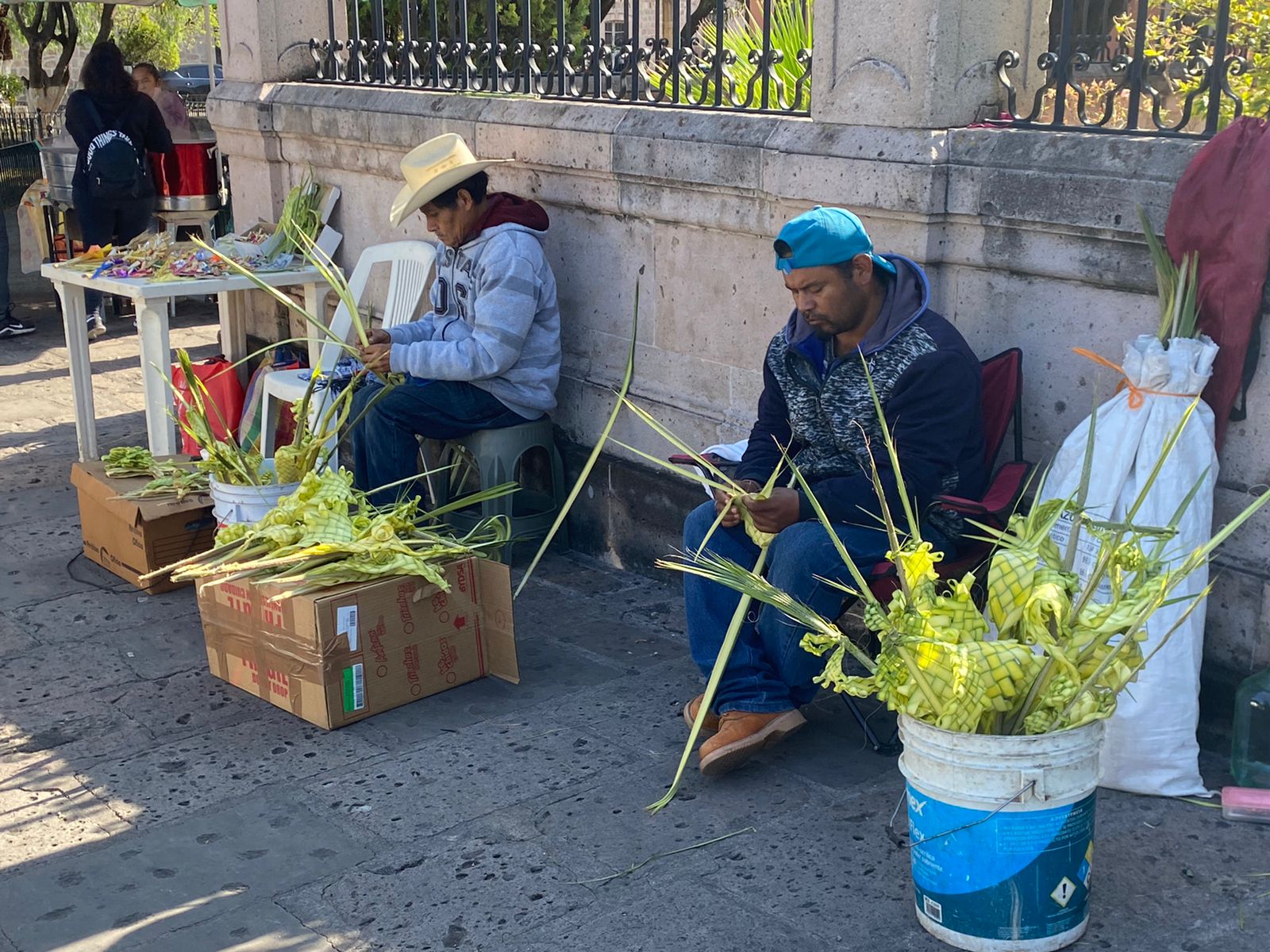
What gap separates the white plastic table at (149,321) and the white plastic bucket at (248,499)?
0.82 m

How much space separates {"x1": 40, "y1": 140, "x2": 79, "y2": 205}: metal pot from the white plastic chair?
4.92m

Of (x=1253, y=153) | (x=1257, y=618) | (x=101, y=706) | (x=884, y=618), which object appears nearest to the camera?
(x=884, y=618)

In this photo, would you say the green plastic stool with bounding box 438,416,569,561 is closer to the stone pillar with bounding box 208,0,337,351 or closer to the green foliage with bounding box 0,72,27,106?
the stone pillar with bounding box 208,0,337,351

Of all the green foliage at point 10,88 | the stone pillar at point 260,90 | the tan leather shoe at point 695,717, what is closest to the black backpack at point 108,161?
the stone pillar at point 260,90

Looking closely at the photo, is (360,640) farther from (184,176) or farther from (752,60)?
(184,176)

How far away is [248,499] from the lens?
4.61 m

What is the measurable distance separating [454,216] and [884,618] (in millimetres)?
2743

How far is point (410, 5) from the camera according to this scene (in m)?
6.12

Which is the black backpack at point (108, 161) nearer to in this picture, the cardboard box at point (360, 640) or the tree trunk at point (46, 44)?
the cardboard box at point (360, 640)

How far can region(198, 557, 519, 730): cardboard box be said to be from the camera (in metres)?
3.75

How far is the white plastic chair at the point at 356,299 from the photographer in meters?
5.59

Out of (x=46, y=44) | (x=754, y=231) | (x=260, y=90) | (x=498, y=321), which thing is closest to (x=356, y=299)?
(x=498, y=321)

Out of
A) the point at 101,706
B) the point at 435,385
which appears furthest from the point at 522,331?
the point at 101,706

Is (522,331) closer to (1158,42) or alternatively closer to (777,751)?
(777,751)
